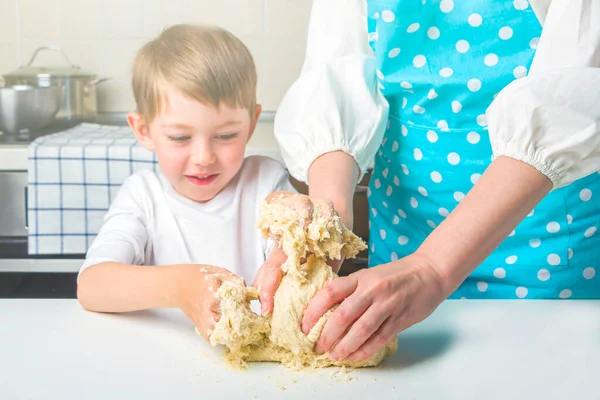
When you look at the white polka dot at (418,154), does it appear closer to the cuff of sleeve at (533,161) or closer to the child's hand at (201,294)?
the cuff of sleeve at (533,161)

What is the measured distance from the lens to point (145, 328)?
83cm

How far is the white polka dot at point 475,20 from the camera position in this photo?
1015 mm

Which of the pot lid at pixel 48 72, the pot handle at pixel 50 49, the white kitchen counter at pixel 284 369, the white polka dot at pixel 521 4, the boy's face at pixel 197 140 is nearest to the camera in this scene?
the white kitchen counter at pixel 284 369

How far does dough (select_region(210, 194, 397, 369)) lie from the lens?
2.40ft

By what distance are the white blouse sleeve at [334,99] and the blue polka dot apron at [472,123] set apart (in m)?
0.04

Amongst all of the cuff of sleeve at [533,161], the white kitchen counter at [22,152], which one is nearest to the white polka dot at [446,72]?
the cuff of sleeve at [533,161]

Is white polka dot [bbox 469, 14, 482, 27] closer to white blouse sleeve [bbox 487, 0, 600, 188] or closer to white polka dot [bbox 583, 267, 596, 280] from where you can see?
white blouse sleeve [bbox 487, 0, 600, 188]

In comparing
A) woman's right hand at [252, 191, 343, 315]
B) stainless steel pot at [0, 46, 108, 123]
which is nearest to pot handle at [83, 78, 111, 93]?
stainless steel pot at [0, 46, 108, 123]

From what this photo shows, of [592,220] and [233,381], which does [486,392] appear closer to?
[233,381]

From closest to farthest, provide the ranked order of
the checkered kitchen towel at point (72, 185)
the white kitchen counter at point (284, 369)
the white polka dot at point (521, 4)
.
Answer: the white kitchen counter at point (284, 369), the white polka dot at point (521, 4), the checkered kitchen towel at point (72, 185)

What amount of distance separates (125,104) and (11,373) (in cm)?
163

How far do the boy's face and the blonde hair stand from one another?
0.02 m

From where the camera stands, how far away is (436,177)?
3.48 ft

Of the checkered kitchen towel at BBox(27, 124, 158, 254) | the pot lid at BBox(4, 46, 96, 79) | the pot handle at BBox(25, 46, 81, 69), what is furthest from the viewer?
the pot handle at BBox(25, 46, 81, 69)
